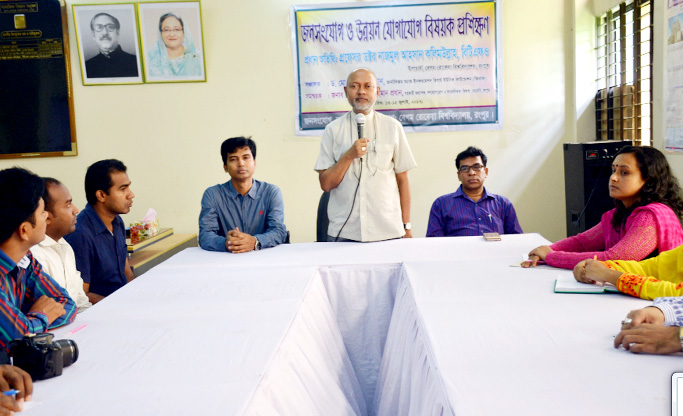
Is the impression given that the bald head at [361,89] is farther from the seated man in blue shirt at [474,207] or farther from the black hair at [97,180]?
the black hair at [97,180]

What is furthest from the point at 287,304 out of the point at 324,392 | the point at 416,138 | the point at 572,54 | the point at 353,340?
the point at 572,54

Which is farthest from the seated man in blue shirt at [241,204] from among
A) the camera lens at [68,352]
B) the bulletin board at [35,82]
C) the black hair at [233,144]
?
the bulletin board at [35,82]

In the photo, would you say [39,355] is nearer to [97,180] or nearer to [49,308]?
[49,308]

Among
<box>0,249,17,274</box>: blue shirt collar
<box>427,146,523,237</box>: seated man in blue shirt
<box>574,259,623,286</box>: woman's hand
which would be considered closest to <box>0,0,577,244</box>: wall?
<box>427,146,523,237</box>: seated man in blue shirt

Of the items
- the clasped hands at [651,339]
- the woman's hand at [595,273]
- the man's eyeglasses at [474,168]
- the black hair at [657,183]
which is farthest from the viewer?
the man's eyeglasses at [474,168]

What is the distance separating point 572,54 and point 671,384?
3.70m

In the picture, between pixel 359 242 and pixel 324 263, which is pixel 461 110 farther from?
pixel 324 263

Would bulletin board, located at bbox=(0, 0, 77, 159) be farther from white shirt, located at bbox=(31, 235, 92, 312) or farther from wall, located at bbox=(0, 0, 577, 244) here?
white shirt, located at bbox=(31, 235, 92, 312)

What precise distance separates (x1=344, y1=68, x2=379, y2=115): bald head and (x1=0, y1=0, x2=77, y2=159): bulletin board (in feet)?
8.45

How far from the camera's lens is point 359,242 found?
3.01 meters

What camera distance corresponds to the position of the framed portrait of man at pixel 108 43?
14.4 feet

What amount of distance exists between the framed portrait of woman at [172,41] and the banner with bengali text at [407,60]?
2.39 ft

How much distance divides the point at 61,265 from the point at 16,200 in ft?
2.09

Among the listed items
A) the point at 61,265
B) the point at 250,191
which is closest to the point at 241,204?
the point at 250,191
